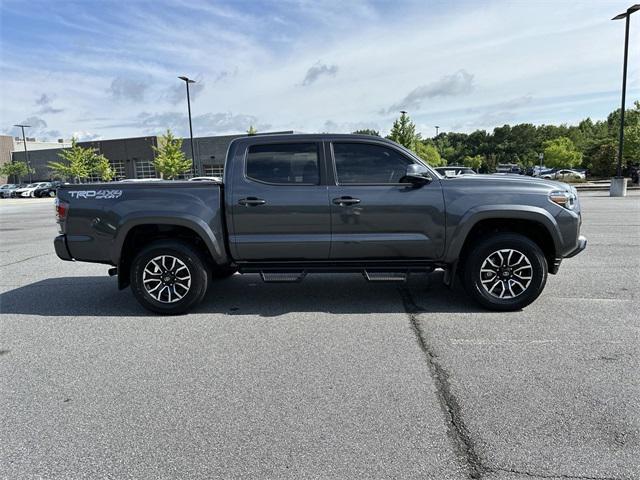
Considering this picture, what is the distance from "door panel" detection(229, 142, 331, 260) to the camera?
5.01 meters

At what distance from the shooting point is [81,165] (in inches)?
2063

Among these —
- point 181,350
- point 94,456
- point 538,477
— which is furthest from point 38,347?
point 538,477

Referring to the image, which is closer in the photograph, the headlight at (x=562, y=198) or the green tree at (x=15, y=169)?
the headlight at (x=562, y=198)

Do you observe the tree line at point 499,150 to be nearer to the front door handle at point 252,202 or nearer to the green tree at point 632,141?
the green tree at point 632,141

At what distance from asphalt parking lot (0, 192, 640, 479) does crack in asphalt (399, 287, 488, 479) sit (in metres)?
0.01

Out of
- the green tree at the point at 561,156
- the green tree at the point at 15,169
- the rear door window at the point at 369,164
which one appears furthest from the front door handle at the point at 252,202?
the green tree at the point at 15,169

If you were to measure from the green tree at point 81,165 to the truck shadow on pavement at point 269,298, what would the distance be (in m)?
51.2

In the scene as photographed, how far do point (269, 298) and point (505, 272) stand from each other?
284 cm

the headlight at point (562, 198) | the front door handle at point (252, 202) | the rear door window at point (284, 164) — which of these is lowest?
the headlight at point (562, 198)

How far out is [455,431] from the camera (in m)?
2.83

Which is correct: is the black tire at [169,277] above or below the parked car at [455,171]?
below

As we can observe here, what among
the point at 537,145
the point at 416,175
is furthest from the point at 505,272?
the point at 537,145

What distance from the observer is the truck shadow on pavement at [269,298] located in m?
5.34

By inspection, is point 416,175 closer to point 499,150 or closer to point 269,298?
point 269,298
